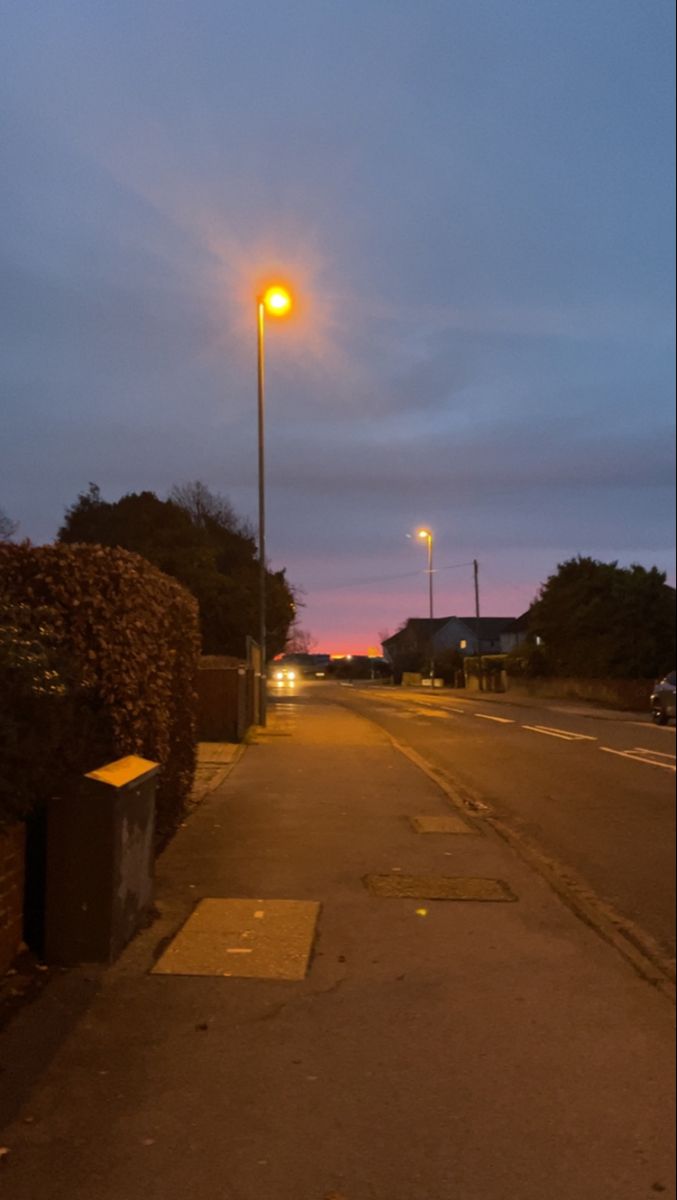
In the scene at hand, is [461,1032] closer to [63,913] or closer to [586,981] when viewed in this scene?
[586,981]

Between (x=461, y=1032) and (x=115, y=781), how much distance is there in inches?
84.1

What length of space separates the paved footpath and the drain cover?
0.15m

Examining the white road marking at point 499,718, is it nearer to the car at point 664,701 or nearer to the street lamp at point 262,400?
the car at point 664,701

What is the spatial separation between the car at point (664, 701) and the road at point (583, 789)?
57 cm

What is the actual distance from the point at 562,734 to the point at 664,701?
6.60 m

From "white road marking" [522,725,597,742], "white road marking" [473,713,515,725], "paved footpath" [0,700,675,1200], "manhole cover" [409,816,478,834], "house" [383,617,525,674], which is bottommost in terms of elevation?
"paved footpath" [0,700,675,1200]

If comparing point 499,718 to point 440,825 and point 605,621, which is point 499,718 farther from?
point 440,825

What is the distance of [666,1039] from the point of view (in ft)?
17.2

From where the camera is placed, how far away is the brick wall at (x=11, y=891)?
5.16m

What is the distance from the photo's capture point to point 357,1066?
4586 mm

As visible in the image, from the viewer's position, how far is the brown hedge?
5969 millimetres

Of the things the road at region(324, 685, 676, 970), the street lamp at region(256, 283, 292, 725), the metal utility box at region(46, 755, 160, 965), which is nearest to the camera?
the metal utility box at region(46, 755, 160, 965)

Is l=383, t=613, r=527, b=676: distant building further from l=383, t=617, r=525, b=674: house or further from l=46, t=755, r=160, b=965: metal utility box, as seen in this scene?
l=46, t=755, r=160, b=965: metal utility box

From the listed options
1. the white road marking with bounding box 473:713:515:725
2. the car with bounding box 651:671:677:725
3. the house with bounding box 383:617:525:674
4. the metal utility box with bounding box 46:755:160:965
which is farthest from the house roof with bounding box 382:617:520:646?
the metal utility box with bounding box 46:755:160:965
